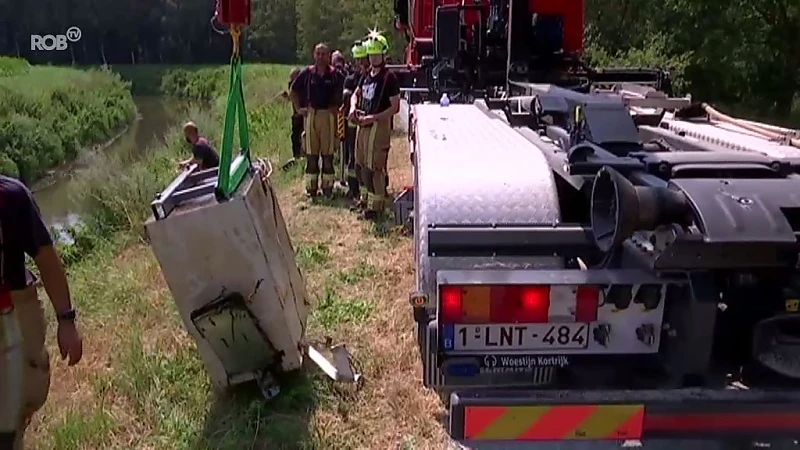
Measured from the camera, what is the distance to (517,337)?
2.72 meters

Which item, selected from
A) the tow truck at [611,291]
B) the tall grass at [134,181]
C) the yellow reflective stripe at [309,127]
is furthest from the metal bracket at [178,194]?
the tall grass at [134,181]

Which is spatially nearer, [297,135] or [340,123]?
[340,123]

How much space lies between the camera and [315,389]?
169 inches

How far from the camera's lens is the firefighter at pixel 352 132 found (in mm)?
8602

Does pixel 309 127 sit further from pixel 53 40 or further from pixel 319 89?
pixel 53 40

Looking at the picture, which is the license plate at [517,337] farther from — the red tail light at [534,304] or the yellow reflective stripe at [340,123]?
the yellow reflective stripe at [340,123]

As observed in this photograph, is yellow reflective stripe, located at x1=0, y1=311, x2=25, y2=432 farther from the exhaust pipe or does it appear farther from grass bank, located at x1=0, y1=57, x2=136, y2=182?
grass bank, located at x1=0, y1=57, x2=136, y2=182

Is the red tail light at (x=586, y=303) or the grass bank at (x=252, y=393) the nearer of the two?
the red tail light at (x=586, y=303)

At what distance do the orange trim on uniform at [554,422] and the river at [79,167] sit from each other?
33.3 ft

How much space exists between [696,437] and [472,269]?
87cm

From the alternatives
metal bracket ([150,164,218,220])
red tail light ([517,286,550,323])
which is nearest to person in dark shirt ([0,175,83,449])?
metal bracket ([150,164,218,220])

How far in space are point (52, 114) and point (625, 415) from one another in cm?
2503

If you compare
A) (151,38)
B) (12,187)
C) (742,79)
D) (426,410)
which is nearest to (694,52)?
(742,79)

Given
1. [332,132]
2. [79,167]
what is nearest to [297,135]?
[332,132]
